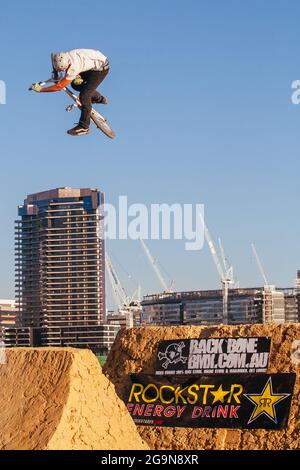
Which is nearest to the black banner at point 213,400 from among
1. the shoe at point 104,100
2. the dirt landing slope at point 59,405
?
the dirt landing slope at point 59,405

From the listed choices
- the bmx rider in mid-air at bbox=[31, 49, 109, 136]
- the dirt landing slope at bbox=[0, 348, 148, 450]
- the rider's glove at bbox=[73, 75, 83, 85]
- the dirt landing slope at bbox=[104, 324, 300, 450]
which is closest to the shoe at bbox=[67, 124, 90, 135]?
the bmx rider in mid-air at bbox=[31, 49, 109, 136]

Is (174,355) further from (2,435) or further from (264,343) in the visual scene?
(2,435)

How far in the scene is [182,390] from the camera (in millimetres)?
36500

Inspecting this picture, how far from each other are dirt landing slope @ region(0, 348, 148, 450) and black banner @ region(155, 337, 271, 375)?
9.46 meters

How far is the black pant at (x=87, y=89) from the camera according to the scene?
22141mm

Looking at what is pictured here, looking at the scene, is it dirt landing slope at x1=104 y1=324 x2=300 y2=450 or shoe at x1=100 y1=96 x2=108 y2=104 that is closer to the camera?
shoe at x1=100 y1=96 x2=108 y2=104

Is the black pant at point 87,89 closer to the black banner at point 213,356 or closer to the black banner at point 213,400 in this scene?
the black banner at point 213,400

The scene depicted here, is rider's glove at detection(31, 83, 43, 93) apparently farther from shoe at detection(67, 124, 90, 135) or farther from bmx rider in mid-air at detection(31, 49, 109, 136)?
shoe at detection(67, 124, 90, 135)

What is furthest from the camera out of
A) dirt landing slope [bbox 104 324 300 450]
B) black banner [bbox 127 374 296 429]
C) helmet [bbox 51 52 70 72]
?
black banner [bbox 127 374 296 429]

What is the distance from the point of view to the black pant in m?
22.1

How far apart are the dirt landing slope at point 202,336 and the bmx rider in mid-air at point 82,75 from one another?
15.3 metres

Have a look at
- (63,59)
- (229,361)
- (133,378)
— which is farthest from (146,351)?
(63,59)

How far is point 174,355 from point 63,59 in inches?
748
